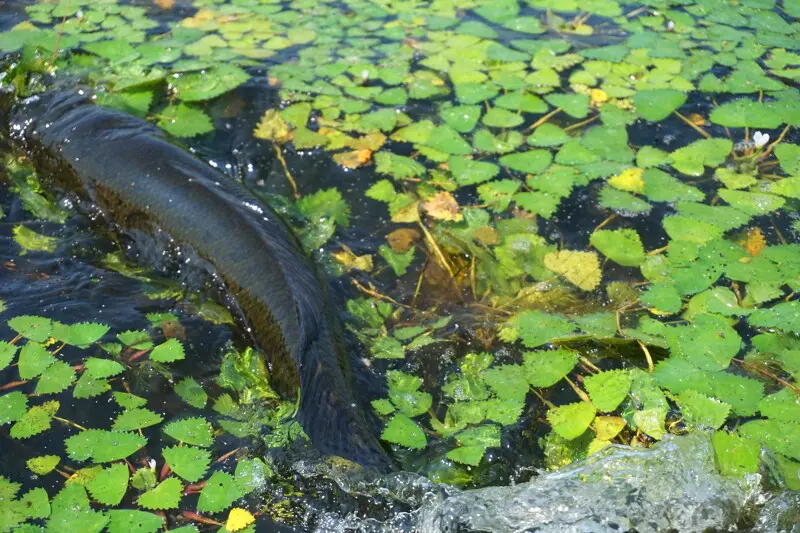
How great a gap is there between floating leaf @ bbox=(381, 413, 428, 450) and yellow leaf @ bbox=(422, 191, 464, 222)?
138 centimetres

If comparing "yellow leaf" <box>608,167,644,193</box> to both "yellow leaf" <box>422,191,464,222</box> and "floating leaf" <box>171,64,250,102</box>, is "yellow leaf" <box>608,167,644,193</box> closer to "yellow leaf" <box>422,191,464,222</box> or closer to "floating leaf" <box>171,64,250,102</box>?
"yellow leaf" <box>422,191,464,222</box>

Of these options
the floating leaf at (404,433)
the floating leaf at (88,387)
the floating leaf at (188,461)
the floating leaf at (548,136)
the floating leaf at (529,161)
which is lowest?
the floating leaf at (404,433)

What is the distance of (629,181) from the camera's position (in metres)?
4.12

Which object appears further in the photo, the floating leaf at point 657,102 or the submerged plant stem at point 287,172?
the floating leaf at point 657,102

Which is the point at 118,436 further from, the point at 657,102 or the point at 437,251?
the point at 657,102

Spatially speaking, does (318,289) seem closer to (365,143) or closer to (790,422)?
(365,143)

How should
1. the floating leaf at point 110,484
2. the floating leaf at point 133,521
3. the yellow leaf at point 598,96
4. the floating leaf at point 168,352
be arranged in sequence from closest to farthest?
the floating leaf at point 133,521, the floating leaf at point 110,484, the floating leaf at point 168,352, the yellow leaf at point 598,96

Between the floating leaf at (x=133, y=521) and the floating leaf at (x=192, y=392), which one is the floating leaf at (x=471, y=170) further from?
the floating leaf at (x=133, y=521)

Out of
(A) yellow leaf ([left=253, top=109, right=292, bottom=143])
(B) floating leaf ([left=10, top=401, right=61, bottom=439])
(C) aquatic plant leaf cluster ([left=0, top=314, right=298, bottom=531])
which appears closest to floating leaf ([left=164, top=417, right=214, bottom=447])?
(C) aquatic plant leaf cluster ([left=0, top=314, right=298, bottom=531])

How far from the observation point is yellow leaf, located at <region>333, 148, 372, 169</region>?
14.2 ft

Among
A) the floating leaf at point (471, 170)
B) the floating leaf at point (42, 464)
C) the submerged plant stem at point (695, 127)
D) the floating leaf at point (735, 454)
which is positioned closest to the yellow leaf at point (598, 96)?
the submerged plant stem at point (695, 127)

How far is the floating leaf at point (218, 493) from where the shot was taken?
2.56 metres

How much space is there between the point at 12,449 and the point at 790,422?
2771 millimetres

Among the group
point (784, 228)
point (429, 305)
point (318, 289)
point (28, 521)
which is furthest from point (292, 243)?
point (784, 228)
